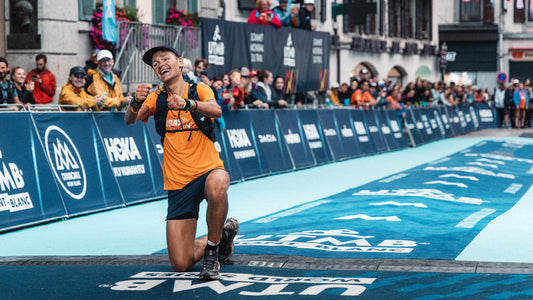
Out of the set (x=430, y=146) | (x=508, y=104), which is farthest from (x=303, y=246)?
(x=508, y=104)

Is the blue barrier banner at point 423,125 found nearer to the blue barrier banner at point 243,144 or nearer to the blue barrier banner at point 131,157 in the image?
the blue barrier banner at point 243,144

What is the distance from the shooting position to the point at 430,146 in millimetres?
28594

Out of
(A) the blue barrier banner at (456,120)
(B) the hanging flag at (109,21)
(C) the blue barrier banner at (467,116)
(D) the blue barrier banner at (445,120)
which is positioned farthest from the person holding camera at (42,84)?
(C) the blue barrier banner at (467,116)

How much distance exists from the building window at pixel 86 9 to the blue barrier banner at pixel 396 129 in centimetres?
1123

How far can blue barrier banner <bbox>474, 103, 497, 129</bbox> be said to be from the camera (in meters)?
40.3

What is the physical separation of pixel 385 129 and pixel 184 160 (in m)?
19.4

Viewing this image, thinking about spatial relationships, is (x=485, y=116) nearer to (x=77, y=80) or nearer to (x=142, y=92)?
(x=77, y=80)

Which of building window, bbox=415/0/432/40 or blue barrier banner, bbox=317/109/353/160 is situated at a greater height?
building window, bbox=415/0/432/40

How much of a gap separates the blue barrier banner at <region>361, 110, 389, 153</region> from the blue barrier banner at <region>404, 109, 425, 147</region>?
2.74 meters

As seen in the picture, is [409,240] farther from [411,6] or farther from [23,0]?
[411,6]

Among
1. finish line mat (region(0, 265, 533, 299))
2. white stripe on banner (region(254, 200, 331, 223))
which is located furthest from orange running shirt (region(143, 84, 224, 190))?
white stripe on banner (region(254, 200, 331, 223))

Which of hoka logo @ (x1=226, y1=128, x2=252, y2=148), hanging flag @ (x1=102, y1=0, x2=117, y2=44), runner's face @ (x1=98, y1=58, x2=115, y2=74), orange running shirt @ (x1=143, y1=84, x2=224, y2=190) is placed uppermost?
hanging flag @ (x1=102, y1=0, x2=117, y2=44)

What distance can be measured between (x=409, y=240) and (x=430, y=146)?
791 inches

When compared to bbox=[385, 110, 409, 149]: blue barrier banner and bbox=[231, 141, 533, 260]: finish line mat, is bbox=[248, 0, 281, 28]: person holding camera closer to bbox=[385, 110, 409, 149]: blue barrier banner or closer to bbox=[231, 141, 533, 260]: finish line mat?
bbox=[385, 110, 409, 149]: blue barrier banner
